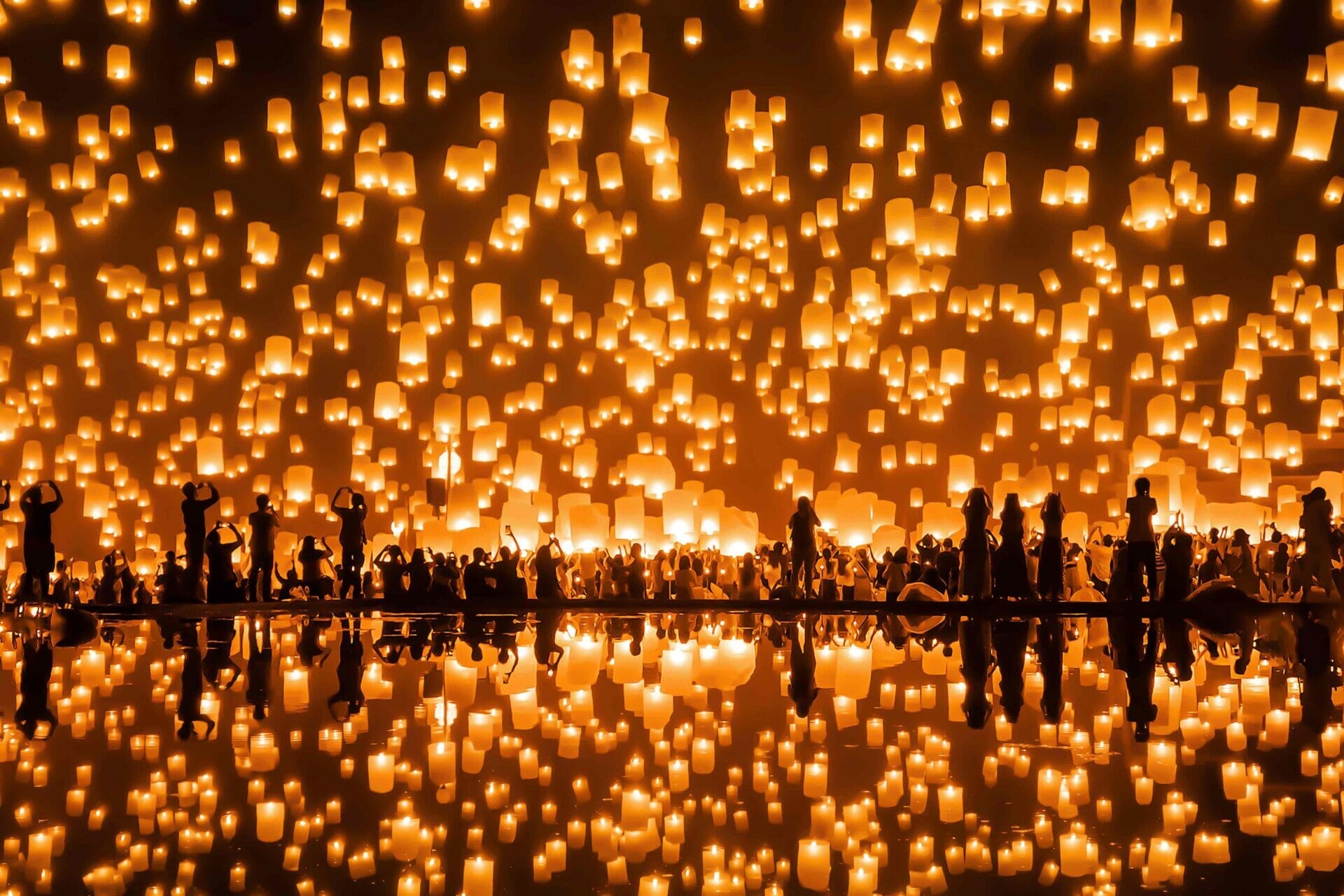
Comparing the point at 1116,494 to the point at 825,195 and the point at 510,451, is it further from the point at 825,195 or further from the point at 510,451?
the point at 510,451

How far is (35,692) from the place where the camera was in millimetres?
4891

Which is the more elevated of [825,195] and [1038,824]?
[825,195]

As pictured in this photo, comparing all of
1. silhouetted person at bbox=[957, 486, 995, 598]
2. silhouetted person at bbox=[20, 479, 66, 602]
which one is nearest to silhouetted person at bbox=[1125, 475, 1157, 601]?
silhouetted person at bbox=[957, 486, 995, 598]

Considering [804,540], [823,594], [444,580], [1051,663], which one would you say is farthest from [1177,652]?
[444,580]

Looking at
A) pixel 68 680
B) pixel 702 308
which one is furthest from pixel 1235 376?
pixel 68 680

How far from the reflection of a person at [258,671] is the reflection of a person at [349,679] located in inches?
8.7

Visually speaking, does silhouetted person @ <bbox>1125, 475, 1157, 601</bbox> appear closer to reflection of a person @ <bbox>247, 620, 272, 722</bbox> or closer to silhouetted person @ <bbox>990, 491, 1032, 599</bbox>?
silhouetted person @ <bbox>990, 491, 1032, 599</bbox>

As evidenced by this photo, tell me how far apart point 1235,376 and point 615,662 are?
36.8ft

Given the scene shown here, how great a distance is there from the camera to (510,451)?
688 inches

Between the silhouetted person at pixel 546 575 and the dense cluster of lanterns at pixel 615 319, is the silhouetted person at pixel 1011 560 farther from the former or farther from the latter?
the dense cluster of lanterns at pixel 615 319

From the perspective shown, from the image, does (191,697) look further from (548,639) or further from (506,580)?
(506,580)

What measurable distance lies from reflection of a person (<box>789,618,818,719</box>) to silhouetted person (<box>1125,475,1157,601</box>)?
2.73 metres

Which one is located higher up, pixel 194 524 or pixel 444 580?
pixel 194 524

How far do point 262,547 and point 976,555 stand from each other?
5.40m
